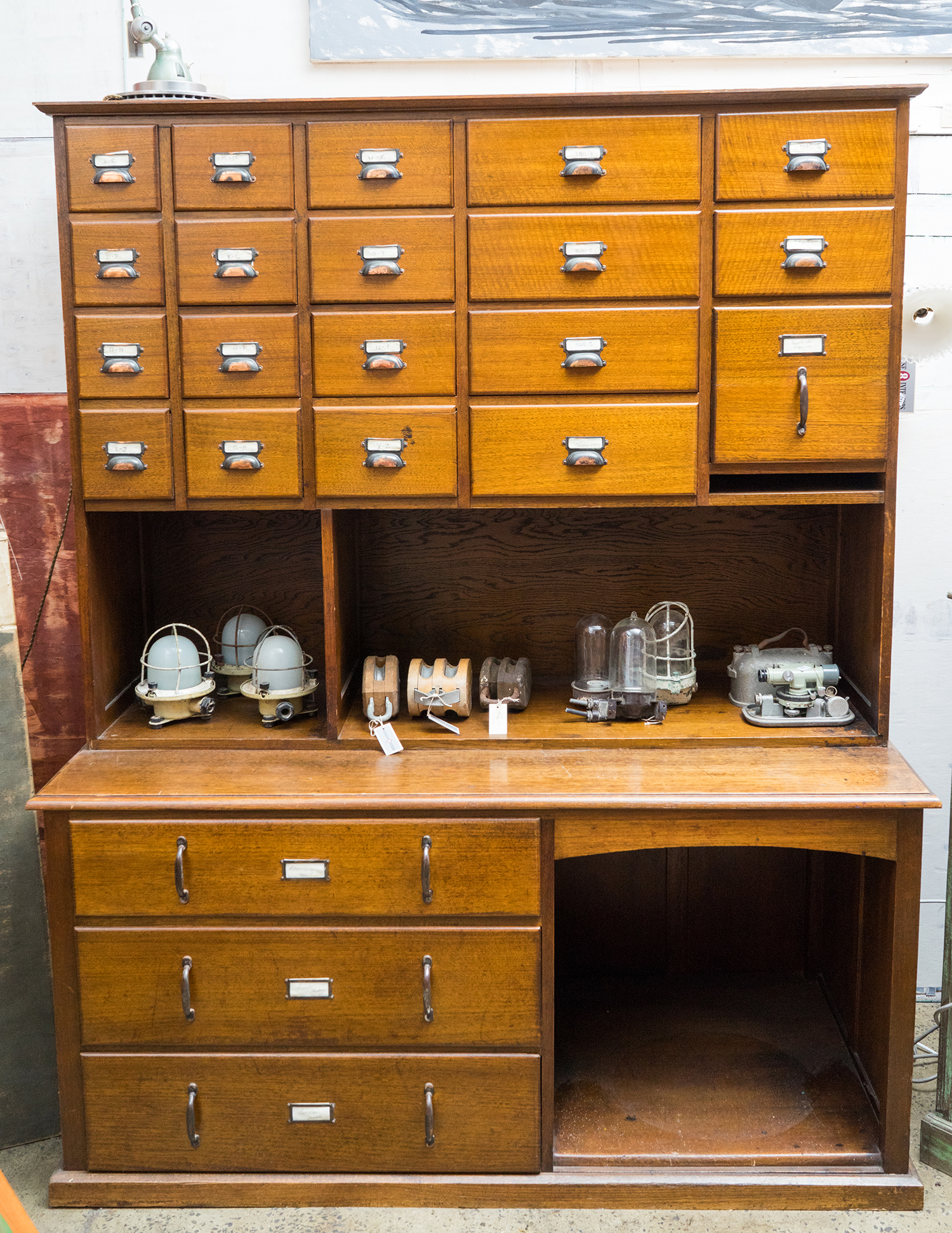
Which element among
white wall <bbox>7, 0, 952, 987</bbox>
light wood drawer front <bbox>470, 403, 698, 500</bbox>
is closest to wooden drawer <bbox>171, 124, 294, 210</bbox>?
white wall <bbox>7, 0, 952, 987</bbox>

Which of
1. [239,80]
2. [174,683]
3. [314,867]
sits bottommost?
[314,867]

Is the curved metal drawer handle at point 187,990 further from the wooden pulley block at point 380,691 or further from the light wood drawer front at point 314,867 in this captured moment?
the wooden pulley block at point 380,691

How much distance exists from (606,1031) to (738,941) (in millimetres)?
540

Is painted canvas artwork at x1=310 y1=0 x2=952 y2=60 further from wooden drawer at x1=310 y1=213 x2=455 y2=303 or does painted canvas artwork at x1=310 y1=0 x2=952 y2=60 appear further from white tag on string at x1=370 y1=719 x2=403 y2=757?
white tag on string at x1=370 y1=719 x2=403 y2=757

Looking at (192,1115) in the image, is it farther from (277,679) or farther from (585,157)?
(585,157)

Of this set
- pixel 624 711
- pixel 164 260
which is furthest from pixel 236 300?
pixel 624 711

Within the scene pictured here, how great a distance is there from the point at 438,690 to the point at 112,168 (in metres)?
1.47

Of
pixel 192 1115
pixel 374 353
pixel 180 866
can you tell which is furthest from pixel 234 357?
pixel 192 1115

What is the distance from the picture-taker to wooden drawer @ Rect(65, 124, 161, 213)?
8.69ft

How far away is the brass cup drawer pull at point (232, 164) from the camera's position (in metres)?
2.64

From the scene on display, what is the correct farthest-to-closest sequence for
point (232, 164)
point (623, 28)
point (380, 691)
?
point (623, 28), point (380, 691), point (232, 164)

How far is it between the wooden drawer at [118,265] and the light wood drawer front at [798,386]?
134 cm

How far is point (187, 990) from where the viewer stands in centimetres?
259

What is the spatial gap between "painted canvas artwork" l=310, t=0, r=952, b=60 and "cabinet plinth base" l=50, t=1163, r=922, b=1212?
284cm
